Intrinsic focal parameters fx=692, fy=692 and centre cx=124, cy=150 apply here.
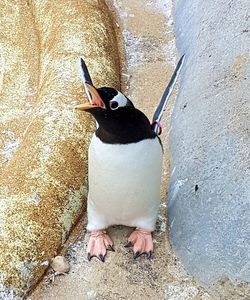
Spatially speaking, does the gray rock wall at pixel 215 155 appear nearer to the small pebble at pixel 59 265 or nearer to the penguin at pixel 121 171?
the penguin at pixel 121 171

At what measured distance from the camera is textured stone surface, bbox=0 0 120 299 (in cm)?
260

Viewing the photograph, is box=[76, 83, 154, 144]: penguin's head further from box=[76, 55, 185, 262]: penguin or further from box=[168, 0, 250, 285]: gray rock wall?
box=[168, 0, 250, 285]: gray rock wall

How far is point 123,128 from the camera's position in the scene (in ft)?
→ 7.44

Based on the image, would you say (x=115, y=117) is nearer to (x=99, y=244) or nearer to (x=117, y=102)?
(x=117, y=102)

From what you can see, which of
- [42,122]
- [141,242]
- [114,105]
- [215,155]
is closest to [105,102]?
[114,105]

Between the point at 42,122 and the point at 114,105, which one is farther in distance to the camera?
the point at 42,122

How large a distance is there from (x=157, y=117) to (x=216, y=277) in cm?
62

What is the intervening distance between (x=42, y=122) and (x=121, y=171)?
2.66 feet

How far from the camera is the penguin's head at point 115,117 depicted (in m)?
2.20

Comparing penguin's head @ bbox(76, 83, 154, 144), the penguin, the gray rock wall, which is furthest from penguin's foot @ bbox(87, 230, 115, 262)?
penguin's head @ bbox(76, 83, 154, 144)

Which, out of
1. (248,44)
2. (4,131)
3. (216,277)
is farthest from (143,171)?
(4,131)

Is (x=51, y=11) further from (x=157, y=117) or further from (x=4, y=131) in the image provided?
(x=157, y=117)

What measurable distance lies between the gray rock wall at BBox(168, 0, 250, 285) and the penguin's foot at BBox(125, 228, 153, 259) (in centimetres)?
10

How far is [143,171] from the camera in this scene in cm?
237
